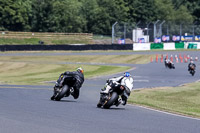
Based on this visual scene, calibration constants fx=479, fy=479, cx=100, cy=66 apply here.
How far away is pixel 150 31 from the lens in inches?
2886

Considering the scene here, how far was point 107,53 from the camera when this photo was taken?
2515 inches

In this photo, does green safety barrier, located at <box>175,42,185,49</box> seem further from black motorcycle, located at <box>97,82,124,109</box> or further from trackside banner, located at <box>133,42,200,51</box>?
black motorcycle, located at <box>97,82,124,109</box>

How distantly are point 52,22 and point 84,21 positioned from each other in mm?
7035

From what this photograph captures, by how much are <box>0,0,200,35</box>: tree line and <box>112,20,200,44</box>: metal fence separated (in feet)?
19.1

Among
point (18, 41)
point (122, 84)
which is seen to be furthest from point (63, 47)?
point (122, 84)

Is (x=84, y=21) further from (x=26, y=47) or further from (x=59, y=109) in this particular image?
(x=59, y=109)

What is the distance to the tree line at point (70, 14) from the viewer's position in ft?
272

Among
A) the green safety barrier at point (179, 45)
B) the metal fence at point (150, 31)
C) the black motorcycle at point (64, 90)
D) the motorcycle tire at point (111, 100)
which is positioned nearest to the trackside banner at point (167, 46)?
the green safety barrier at point (179, 45)

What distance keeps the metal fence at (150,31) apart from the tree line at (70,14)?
583cm

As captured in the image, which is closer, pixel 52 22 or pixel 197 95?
pixel 197 95

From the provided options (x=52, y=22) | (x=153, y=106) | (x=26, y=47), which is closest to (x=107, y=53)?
(x=26, y=47)

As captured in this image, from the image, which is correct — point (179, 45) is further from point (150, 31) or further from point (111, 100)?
point (111, 100)

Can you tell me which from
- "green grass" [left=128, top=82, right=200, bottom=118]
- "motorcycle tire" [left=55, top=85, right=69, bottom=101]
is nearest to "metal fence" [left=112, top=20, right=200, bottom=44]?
"green grass" [left=128, top=82, right=200, bottom=118]

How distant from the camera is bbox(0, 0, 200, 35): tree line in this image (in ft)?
272
